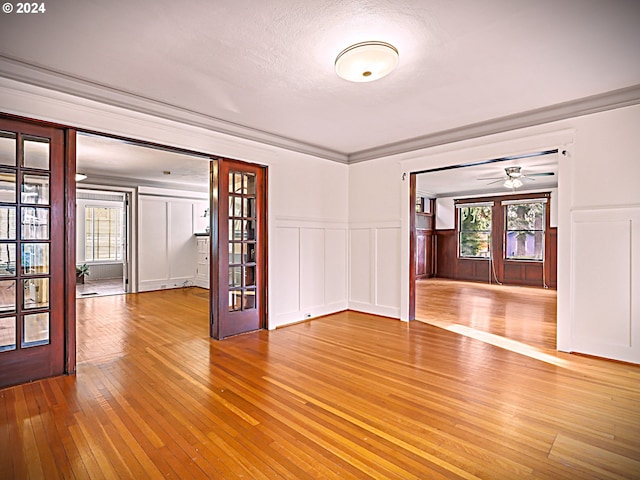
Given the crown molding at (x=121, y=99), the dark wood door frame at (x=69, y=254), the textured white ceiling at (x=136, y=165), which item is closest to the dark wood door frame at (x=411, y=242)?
the crown molding at (x=121, y=99)

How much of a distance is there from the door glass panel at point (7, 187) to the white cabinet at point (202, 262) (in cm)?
530

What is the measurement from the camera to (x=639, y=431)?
215cm

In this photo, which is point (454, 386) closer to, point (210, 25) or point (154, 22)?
point (210, 25)

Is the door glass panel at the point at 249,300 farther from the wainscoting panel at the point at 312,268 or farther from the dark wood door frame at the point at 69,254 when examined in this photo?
the dark wood door frame at the point at 69,254

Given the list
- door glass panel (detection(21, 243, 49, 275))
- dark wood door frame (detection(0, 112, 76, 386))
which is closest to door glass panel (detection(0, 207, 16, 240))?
door glass panel (detection(21, 243, 49, 275))

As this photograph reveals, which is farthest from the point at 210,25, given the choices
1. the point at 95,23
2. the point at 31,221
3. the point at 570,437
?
the point at 570,437

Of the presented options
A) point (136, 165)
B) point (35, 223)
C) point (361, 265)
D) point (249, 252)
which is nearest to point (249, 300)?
point (249, 252)

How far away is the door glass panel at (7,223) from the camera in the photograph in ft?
9.15

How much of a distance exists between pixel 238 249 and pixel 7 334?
2291 millimetres

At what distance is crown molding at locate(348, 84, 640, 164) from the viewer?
10.8 feet

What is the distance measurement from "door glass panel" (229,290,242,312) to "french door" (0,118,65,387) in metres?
1.71

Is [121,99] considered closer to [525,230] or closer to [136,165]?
[136,165]

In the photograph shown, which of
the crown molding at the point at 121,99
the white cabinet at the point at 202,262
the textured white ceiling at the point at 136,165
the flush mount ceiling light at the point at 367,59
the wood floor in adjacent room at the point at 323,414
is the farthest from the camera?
the white cabinet at the point at 202,262

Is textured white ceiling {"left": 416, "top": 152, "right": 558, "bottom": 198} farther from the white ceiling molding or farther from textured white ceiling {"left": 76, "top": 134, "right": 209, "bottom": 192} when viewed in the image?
textured white ceiling {"left": 76, "top": 134, "right": 209, "bottom": 192}
